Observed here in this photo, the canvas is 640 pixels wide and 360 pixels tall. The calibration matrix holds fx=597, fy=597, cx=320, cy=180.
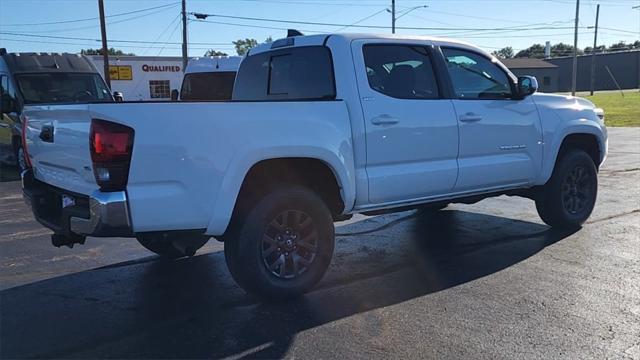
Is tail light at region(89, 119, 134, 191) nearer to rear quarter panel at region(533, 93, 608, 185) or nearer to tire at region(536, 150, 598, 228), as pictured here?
rear quarter panel at region(533, 93, 608, 185)

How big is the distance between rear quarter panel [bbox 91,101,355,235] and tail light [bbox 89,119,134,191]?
45 mm

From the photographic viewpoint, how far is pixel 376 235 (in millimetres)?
6980

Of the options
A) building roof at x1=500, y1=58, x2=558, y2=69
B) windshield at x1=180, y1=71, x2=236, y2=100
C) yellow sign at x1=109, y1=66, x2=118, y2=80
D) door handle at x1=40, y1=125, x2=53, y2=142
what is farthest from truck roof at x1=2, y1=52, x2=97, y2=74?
building roof at x1=500, y1=58, x2=558, y2=69

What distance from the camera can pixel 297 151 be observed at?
4.55 m

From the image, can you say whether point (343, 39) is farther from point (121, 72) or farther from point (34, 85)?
point (121, 72)

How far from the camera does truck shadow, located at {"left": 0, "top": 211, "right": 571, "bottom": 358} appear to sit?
3869 millimetres

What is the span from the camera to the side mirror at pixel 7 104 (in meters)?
12.4

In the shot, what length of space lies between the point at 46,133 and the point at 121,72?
35.3 m

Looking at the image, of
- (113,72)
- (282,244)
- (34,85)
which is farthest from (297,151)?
(113,72)

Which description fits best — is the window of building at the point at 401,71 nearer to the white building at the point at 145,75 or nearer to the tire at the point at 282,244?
the tire at the point at 282,244

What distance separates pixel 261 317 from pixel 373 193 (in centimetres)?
141

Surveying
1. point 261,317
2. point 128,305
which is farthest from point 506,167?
point 128,305

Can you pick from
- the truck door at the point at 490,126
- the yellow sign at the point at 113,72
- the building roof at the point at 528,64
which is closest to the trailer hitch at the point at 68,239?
the truck door at the point at 490,126

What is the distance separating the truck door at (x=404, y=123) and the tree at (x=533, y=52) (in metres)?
144
